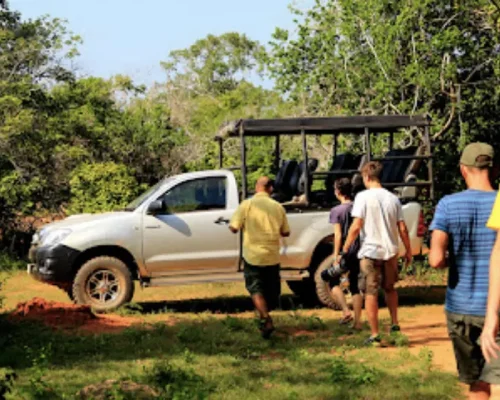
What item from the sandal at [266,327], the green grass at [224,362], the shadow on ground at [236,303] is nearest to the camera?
the green grass at [224,362]

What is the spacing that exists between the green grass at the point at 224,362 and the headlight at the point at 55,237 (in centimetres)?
163

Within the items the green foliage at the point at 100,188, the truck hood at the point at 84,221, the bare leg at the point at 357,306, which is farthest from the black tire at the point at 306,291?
the green foliage at the point at 100,188

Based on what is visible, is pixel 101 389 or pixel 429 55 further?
pixel 429 55

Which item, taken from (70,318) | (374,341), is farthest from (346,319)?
(70,318)

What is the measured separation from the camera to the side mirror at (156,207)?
12586mm

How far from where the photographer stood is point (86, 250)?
41.2ft

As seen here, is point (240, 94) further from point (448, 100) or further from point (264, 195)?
point (264, 195)

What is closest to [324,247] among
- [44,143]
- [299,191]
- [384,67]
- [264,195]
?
[299,191]

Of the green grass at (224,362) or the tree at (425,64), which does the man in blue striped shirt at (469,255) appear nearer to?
the green grass at (224,362)

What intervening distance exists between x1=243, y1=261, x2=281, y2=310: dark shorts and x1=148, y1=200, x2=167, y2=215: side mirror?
97.0 inches

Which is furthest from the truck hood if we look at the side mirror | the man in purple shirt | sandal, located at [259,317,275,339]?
sandal, located at [259,317,275,339]

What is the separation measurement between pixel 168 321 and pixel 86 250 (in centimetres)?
159

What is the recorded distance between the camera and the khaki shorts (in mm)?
9531

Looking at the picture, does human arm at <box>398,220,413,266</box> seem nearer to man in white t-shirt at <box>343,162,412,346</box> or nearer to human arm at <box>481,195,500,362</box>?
man in white t-shirt at <box>343,162,412,346</box>
